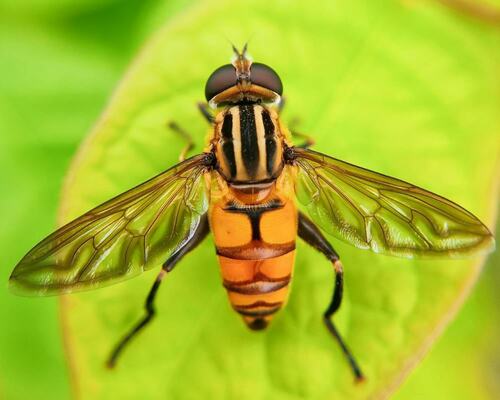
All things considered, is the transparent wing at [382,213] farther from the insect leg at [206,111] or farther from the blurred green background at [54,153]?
the blurred green background at [54,153]

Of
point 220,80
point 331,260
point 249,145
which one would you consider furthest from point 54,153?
point 331,260

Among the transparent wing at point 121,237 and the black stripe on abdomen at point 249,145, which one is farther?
the black stripe on abdomen at point 249,145

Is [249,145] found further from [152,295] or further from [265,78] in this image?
[152,295]

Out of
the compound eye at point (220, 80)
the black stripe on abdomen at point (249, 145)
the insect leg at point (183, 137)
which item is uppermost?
the compound eye at point (220, 80)

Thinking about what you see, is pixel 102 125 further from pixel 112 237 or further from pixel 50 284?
pixel 50 284

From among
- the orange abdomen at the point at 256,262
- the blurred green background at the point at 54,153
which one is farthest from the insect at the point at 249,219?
the blurred green background at the point at 54,153

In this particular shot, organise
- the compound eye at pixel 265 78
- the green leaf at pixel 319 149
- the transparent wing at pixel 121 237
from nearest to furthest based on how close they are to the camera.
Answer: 1. the transparent wing at pixel 121 237
2. the green leaf at pixel 319 149
3. the compound eye at pixel 265 78
